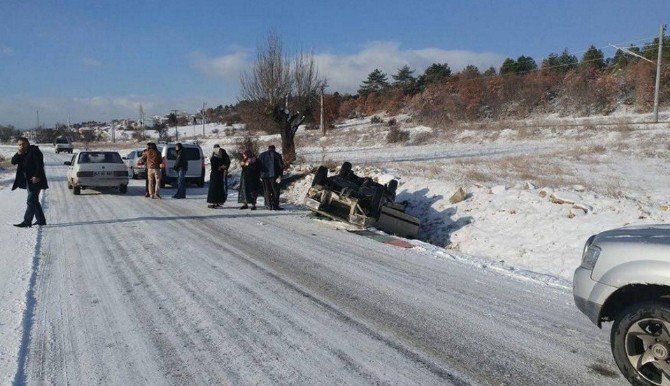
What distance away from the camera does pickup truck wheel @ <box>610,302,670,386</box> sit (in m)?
3.47

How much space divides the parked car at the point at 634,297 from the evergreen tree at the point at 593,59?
58.6m

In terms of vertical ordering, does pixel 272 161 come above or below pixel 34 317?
above

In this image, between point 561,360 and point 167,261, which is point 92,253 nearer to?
point 167,261

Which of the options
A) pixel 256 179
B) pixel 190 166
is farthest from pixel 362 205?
pixel 190 166

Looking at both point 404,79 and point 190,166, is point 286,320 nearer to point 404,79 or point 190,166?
point 190,166

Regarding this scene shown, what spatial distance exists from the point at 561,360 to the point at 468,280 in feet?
8.40

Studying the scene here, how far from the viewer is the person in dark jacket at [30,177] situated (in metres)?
10.0

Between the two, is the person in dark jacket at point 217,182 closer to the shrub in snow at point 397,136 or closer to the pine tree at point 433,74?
the shrub in snow at point 397,136

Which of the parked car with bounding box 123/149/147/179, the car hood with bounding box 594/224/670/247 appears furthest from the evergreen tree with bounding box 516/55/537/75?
the car hood with bounding box 594/224/670/247

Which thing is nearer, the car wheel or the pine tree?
the car wheel

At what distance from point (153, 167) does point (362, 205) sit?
25.8 ft

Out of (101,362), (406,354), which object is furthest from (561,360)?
(101,362)

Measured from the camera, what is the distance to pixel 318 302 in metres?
5.61

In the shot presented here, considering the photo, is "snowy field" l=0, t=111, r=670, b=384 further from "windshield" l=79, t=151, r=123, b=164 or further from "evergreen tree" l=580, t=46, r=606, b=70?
"evergreen tree" l=580, t=46, r=606, b=70
